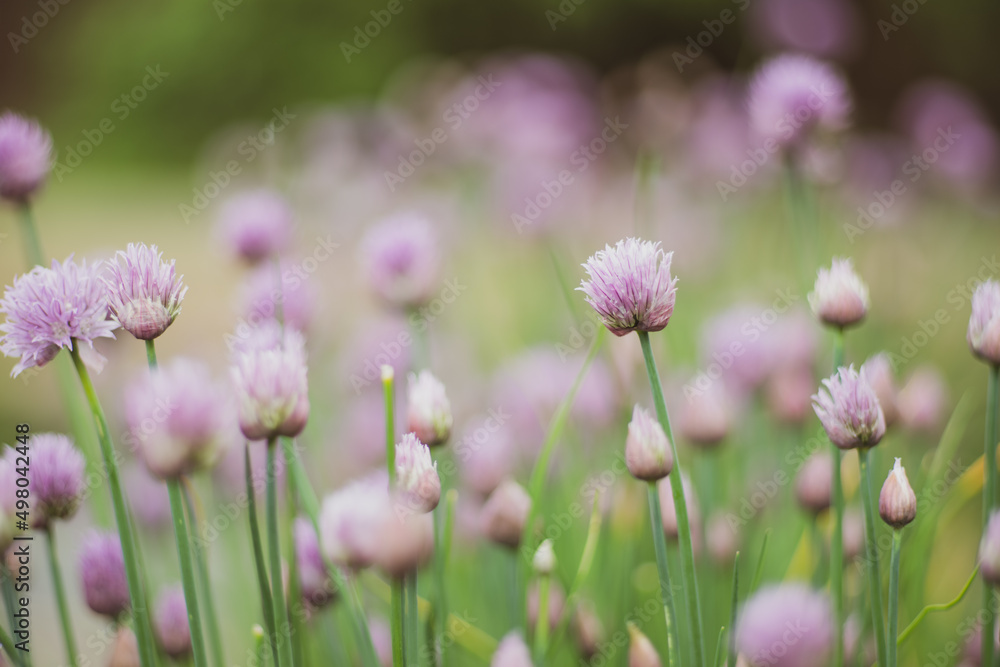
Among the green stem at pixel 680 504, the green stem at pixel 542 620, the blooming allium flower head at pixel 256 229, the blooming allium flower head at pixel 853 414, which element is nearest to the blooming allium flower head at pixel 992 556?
the blooming allium flower head at pixel 853 414

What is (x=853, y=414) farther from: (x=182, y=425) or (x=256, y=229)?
(x=256, y=229)

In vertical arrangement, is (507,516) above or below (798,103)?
below

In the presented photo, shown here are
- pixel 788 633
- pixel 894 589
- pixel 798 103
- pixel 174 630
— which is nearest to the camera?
pixel 788 633

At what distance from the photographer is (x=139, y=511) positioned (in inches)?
40.3

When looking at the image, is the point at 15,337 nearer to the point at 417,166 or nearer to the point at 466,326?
the point at 466,326

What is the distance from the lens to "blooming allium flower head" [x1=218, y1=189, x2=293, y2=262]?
0.98m

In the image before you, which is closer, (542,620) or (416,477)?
(416,477)

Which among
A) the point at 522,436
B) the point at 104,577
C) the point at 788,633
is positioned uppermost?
the point at 522,436

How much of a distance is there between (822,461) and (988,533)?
0.76 ft

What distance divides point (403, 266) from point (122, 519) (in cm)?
42

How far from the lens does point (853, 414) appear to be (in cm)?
52

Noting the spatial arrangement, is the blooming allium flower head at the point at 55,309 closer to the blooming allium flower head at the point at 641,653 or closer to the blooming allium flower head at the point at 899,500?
the blooming allium flower head at the point at 641,653

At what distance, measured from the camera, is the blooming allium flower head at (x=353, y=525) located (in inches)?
18.0

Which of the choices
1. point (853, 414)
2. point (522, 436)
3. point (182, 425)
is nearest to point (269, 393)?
point (182, 425)
